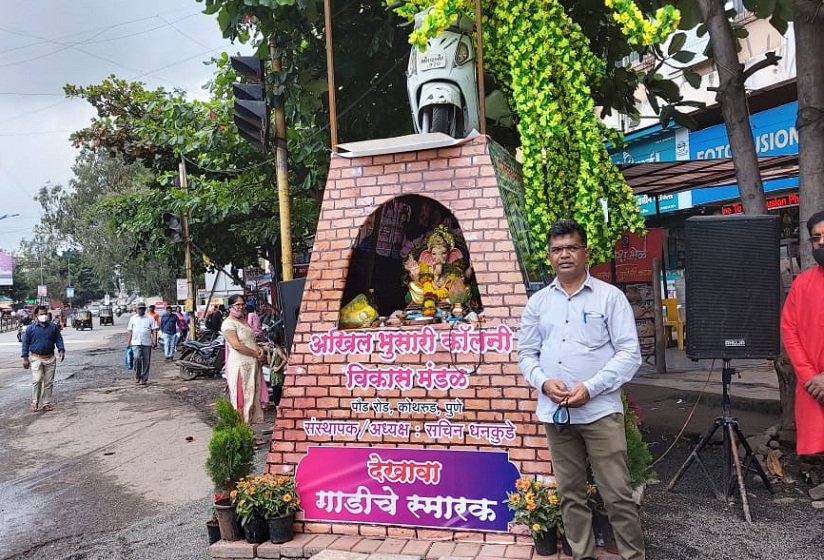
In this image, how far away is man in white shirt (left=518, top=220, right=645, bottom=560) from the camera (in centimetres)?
343

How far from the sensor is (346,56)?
304 inches

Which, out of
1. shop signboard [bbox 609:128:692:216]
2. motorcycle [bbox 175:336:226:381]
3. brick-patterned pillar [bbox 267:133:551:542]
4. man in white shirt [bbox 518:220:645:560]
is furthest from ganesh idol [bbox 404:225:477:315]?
motorcycle [bbox 175:336:226:381]

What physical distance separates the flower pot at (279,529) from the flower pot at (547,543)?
5.24ft

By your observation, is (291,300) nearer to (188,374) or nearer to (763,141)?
(763,141)

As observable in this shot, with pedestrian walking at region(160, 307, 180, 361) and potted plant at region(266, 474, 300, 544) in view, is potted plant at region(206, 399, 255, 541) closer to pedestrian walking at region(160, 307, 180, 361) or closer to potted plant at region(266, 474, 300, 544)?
potted plant at region(266, 474, 300, 544)

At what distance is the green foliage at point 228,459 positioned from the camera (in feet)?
14.9

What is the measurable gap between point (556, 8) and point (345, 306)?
108 inches

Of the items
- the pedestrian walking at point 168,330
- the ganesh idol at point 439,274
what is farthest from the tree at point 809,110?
the pedestrian walking at point 168,330

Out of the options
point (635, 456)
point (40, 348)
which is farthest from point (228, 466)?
point (40, 348)

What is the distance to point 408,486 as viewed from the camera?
14.4 ft

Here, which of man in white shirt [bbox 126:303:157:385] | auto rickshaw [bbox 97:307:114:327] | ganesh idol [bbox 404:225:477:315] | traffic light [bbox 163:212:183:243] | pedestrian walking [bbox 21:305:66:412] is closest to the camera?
ganesh idol [bbox 404:225:477:315]

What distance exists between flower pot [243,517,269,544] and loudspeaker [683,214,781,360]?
331 centimetres

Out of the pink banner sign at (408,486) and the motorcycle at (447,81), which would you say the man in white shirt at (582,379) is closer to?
the pink banner sign at (408,486)

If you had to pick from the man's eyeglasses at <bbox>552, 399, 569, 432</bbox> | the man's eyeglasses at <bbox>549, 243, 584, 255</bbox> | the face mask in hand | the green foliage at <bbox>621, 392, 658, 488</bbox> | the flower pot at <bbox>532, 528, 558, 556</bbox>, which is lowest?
the flower pot at <bbox>532, 528, 558, 556</bbox>
